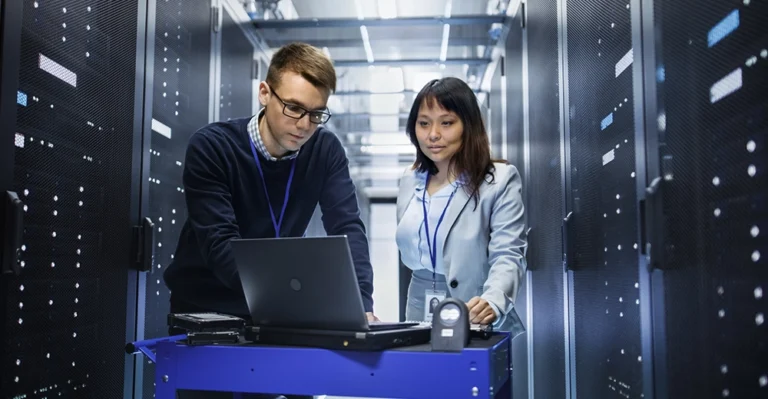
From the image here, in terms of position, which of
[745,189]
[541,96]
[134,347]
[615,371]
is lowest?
[615,371]

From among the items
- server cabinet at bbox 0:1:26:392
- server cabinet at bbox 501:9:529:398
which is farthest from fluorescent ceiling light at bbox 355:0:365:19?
server cabinet at bbox 0:1:26:392

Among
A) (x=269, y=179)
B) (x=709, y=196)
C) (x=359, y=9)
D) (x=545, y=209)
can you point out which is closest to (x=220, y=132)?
(x=269, y=179)

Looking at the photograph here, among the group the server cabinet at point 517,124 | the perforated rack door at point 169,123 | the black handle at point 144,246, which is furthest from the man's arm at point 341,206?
the server cabinet at point 517,124

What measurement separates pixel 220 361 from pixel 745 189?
3.34ft

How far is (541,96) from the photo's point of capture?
107 inches

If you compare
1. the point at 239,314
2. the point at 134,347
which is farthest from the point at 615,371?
the point at 134,347

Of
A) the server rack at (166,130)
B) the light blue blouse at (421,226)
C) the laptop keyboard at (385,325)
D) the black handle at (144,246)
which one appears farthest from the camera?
the server rack at (166,130)

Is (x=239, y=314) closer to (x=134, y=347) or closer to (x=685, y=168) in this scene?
(x=134, y=347)

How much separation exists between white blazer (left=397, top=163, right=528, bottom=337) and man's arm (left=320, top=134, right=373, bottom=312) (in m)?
0.29

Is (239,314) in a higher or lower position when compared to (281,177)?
lower

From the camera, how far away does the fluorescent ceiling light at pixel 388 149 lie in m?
8.20

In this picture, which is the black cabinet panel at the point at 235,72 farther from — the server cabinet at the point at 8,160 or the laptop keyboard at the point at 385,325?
the laptop keyboard at the point at 385,325

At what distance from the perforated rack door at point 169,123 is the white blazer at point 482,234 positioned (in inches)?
44.1

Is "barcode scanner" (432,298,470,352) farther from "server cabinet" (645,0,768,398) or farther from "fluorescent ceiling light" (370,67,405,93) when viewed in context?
"fluorescent ceiling light" (370,67,405,93)
